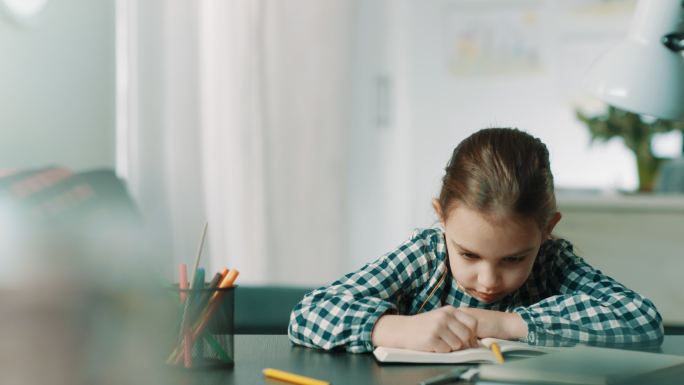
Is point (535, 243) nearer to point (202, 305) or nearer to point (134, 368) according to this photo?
point (202, 305)

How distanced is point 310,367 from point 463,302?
1.31 feet

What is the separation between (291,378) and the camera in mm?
711

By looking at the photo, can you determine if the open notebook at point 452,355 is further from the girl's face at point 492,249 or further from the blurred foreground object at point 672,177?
the blurred foreground object at point 672,177

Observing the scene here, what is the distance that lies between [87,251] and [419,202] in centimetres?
358

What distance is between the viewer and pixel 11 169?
170mm

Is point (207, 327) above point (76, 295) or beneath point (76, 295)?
beneath

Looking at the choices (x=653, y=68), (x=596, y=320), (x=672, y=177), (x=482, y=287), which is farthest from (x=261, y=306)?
(x=672, y=177)

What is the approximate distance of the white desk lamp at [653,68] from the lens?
0.81m

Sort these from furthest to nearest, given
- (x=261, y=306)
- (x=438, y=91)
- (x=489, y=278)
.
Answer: (x=438, y=91) < (x=261, y=306) < (x=489, y=278)

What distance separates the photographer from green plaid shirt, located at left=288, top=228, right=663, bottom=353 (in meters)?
0.92

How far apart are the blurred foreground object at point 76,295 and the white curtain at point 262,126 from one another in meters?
1.51

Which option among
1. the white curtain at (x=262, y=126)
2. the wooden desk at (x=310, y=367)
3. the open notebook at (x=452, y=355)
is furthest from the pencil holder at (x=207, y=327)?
the white curtain at (x=262, y=126)

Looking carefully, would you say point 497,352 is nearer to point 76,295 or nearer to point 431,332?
point 431,332

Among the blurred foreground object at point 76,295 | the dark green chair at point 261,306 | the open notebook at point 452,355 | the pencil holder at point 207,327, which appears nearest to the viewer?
the blurred foreground object at point 76,295
